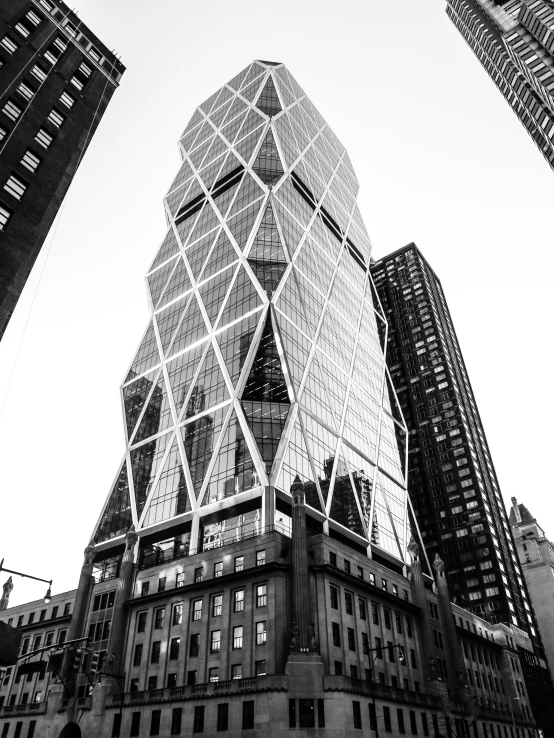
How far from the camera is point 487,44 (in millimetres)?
107625

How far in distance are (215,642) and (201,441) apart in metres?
30.8

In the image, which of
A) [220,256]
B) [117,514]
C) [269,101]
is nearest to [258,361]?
[220,256]

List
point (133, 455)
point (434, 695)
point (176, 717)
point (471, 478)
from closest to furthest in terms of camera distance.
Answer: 1. point (176, 717)
2. point (434, 695)
3. point (133, 455)
4. point (471, 478)

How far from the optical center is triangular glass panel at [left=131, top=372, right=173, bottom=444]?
95250mm

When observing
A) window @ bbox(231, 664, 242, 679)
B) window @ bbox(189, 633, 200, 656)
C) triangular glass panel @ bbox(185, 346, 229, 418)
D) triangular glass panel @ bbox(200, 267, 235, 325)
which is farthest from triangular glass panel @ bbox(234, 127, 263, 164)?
window @ bbox(231, 664, 242, 679)

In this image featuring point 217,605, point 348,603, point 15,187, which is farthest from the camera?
point 348,603

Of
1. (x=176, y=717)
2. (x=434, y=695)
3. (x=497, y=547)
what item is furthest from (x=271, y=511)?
(x=497, y=547)

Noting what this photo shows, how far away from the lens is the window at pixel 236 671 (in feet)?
187

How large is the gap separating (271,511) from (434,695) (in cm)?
2806

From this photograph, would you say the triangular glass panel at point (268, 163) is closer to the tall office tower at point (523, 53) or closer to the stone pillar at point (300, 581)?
the tall office tower at point (523, 53)

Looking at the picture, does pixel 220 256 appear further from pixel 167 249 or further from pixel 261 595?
pixel 261 595

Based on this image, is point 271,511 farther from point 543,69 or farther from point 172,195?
point 172,195

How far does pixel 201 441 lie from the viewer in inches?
3359

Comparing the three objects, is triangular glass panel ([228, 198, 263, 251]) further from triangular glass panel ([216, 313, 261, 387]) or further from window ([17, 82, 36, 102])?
window ([17, 82, 36, 102])
